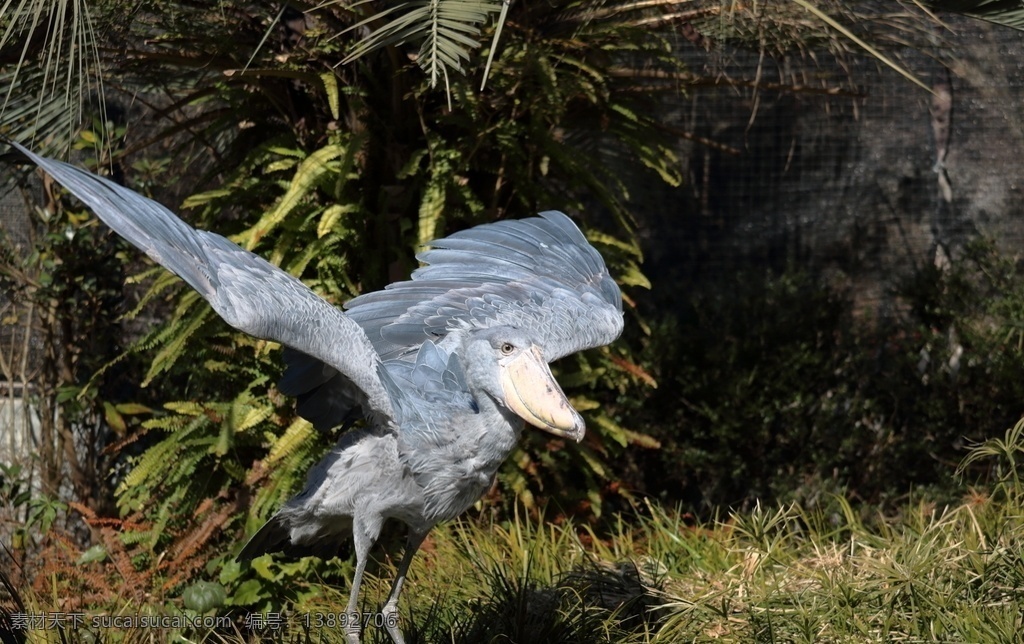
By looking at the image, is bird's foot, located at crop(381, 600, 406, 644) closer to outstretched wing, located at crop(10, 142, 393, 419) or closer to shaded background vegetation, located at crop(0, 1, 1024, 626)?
outstretched wing, located at crop(10, 142, 393, 419)

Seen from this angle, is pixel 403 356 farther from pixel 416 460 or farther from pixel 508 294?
pixel 416 460

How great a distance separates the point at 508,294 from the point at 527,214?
49.0 inches

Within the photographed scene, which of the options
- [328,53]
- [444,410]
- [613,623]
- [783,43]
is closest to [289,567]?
[613,623]

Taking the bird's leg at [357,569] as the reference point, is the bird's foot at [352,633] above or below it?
below

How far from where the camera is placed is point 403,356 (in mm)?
3031

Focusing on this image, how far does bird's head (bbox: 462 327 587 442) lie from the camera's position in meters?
2.52

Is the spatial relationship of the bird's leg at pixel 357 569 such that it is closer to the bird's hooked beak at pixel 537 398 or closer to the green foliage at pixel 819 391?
the bird's hooked beak at pixel 537 398

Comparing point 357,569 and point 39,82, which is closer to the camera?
point 357,569

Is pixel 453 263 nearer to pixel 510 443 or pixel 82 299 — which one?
pixel 510 443

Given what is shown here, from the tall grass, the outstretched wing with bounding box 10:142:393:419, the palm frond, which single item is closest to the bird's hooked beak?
the outstretched wing with bounding box 10:142:393:419

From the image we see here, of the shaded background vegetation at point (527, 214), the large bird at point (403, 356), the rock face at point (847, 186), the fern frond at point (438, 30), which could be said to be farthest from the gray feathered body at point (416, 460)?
the rock face at point (847, 186)

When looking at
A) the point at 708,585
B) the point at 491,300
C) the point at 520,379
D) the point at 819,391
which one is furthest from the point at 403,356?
the point at 819,391

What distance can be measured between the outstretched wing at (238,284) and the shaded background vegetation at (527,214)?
0.88 metres

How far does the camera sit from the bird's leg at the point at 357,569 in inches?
107
